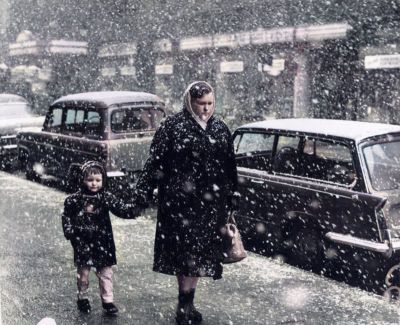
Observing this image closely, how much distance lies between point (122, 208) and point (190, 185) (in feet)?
1.90

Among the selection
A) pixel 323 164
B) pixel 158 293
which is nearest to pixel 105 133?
pixel 323 164

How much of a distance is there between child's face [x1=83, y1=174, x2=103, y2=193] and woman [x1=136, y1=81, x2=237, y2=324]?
42 centimetres

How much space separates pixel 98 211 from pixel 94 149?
15.9 ft

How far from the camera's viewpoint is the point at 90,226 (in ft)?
15.4

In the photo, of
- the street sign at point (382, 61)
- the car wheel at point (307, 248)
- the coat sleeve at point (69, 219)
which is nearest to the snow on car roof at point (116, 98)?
the car wheel at point (307, 248)

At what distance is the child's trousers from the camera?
4.76m

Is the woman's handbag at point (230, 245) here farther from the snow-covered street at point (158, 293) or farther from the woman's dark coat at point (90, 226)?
the woman's dark coat at point (90, 226)

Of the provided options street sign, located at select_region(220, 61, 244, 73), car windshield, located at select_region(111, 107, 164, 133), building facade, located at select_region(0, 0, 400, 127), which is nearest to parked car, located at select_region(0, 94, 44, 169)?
car windshield, located at select_region(111, 107, 164, 133)

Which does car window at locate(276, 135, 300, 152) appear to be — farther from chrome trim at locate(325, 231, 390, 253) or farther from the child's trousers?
the child's trousers

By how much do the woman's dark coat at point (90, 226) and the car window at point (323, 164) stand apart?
2575mm

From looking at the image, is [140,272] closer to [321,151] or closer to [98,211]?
[98,211]

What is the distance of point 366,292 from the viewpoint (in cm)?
556

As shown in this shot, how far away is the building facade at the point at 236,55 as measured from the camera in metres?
20.3

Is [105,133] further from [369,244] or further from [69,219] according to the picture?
[369,244]
